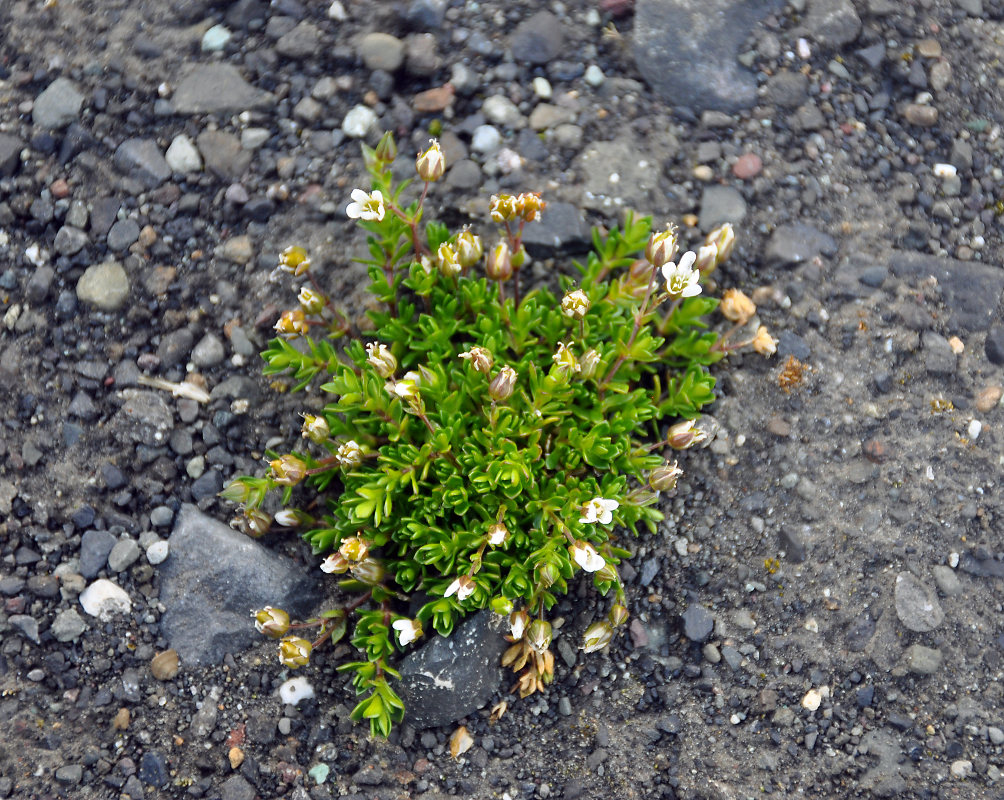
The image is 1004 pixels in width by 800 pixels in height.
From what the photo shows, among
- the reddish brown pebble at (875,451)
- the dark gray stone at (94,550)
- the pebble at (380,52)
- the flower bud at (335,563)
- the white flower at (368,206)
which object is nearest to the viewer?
the flower bud at (335,563)

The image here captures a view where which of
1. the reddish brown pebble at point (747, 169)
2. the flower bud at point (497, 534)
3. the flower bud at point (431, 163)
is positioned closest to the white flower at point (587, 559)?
the flower bud at point (497, 534)

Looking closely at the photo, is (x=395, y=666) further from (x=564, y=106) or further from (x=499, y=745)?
(x=564, y=106)

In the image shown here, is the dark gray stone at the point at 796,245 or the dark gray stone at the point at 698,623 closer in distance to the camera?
the dark gray stone at the point at 698,623

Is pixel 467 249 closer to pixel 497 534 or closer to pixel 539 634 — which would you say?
pixel 497 534

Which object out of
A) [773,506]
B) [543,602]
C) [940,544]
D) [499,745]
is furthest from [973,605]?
[499,745]

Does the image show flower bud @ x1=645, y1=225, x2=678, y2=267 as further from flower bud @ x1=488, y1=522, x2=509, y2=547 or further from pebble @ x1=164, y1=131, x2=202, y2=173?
pebble @ x1=164, y1=131, x2=202, y2=173

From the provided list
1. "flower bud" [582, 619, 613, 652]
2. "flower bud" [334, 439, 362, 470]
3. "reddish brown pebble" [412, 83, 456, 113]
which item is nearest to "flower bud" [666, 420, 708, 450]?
"flower bud" [582, 619, 613, 652]

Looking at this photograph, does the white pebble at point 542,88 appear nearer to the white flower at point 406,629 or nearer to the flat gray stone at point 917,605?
the white flower at point 406,629
